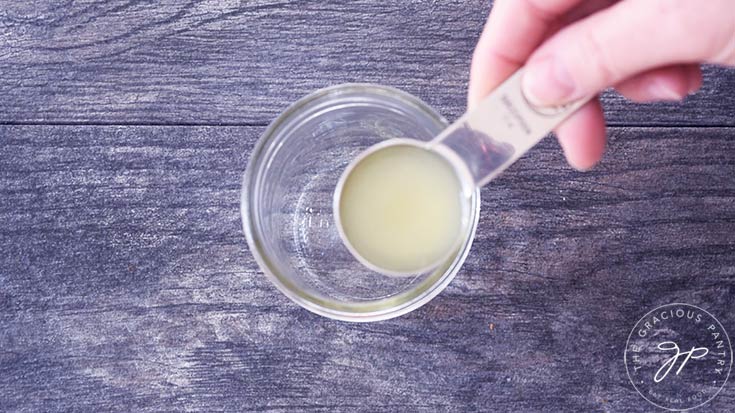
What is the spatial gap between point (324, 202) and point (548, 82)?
277mm

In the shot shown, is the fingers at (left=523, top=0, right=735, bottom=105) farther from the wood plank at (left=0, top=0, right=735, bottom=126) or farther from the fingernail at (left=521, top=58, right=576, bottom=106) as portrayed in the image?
the wood plank at (left=0, top=0, right=735, bottom=126)

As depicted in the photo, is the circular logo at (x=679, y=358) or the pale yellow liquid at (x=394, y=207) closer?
the pale yellow liquid at (x=394, y=207)

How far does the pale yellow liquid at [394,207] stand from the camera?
0.69 metres

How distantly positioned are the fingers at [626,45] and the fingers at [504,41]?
0.30ft

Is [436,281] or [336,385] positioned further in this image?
[336,385]

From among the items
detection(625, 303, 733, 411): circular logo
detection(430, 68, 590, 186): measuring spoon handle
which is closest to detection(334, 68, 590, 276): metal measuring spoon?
detection(430, 68, 590, 186): measuring spoon handle

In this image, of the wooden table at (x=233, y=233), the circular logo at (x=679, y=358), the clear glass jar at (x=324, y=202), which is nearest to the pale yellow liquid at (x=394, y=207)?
the clear glass jar at (x=324, y=202)

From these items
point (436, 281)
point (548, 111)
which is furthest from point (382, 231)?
point (548, 111)

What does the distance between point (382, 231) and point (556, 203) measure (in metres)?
0.22

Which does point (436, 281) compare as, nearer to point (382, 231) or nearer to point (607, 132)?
point (382, 231)

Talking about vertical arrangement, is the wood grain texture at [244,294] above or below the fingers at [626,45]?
below

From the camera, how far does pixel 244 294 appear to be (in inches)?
32.2

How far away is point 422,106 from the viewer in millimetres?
729

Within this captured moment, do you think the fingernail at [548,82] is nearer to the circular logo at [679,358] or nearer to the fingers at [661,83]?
the fingers at [661,83]
